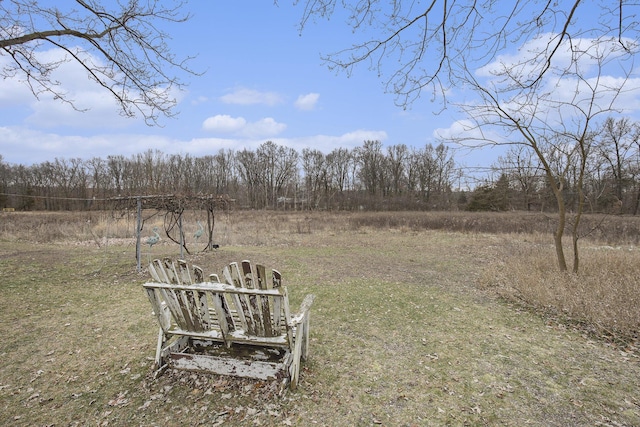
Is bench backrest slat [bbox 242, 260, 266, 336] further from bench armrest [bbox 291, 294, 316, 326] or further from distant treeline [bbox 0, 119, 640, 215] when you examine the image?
distant treeline [bbox 0, 119, 640, 215]

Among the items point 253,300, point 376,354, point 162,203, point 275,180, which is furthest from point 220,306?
point 275,180

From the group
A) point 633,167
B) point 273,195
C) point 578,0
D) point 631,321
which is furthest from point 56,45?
point 273,195

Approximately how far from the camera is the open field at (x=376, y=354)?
106 inches

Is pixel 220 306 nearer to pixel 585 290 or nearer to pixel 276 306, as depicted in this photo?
pixel 276 306

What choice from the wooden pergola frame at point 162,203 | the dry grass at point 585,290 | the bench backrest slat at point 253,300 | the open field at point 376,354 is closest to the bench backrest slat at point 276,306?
the bench backrest slat at point 253,300

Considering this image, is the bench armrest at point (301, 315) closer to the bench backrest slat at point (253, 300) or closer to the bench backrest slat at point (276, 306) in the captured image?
the bench backrest slat at point (276, 306)

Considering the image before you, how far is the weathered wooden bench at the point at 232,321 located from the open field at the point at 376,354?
0.20m

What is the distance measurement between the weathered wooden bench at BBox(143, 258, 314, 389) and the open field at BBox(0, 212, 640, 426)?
0.64 ft

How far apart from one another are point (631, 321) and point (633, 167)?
646 cm

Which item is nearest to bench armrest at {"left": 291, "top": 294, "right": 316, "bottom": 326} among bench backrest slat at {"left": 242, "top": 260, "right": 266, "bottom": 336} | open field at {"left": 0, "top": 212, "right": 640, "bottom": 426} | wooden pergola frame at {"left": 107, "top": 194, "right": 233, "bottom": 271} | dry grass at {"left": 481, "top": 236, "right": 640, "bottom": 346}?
bench backrest slat at {"left": 242, "top": 260, "right": 266, "bottom": 336}

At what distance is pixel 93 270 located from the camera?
823cm

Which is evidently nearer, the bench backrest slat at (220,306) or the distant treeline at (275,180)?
the bench backrest slat at (220,306)

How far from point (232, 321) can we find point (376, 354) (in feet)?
5.78

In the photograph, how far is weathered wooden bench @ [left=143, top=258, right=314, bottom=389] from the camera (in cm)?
272
